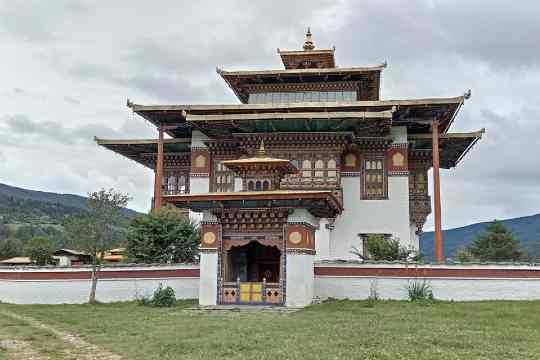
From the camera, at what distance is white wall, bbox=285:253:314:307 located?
836 inches

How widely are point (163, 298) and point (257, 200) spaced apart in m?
5.14

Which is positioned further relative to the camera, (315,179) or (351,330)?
(315,179)

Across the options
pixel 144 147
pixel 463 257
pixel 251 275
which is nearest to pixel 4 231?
pixel 144 147

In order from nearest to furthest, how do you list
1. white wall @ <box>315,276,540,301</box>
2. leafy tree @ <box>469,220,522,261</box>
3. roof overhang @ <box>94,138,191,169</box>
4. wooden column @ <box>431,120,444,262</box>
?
white wall @ <box>315,276,540,301</box>, wooden column @ <box>431,120,444,262</box>, roof overhang @ <box>94,138,191,169</box>, leafy tree @ <box>469,220,522,261</box>

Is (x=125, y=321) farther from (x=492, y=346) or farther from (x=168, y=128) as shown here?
(x=168, y=128)

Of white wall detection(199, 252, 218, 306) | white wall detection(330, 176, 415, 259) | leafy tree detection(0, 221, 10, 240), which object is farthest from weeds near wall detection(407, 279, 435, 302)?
leafy tree detection(0, 221, 10, 240)

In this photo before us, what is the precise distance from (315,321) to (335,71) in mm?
18484

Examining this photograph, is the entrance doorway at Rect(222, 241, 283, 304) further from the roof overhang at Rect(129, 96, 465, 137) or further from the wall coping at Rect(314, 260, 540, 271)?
the roof overhang at Rect(129, 96, 465, 137)

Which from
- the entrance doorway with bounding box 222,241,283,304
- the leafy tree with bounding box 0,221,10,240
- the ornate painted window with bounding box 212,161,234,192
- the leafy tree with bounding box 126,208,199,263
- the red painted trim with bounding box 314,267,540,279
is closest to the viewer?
the entrance doorway with bounding box 222,241,283,304

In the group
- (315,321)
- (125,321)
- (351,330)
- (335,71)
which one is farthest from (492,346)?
(335,71)

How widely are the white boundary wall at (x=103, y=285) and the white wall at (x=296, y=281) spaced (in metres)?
4.93

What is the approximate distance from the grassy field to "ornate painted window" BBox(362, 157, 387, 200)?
10.2 meters

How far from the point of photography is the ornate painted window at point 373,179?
3094 cm

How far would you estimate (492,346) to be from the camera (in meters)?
11.9
